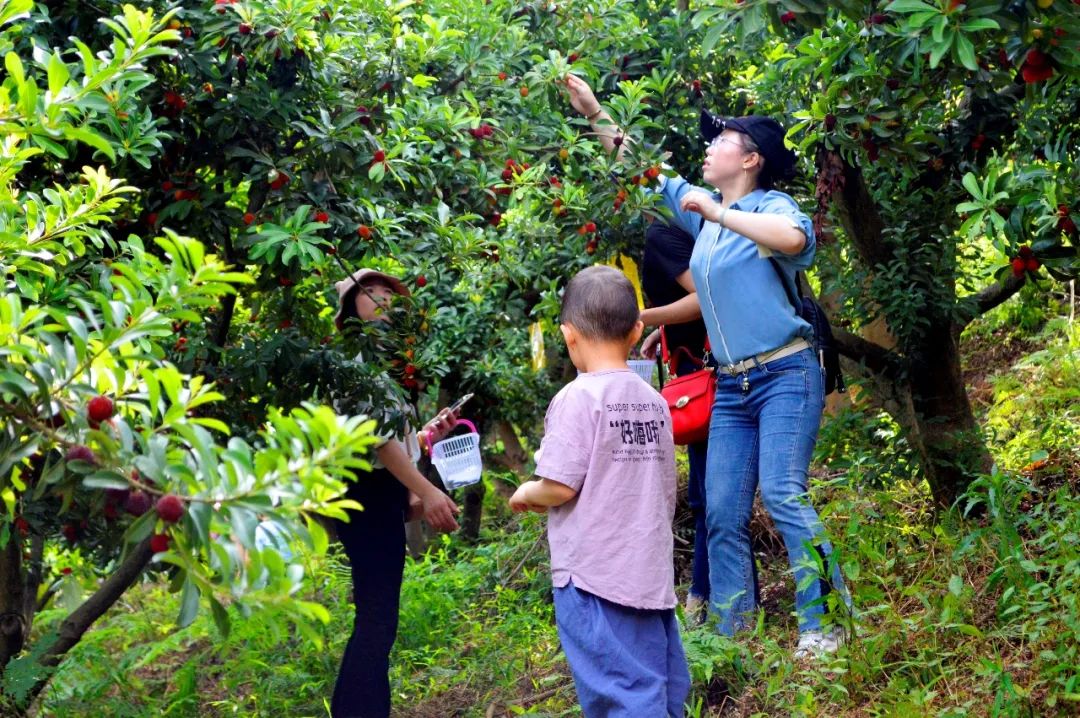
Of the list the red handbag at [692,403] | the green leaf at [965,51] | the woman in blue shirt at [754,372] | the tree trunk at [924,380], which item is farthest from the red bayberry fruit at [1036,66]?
the red handbag at [692,403]

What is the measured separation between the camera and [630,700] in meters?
3.00

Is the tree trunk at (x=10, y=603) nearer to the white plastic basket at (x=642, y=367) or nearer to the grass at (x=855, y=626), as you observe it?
the grass at (x=855, y=626)

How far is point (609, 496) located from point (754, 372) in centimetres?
112

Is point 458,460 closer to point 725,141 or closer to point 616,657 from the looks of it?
point 725,141

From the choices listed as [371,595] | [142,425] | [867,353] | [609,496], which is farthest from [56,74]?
[867,353]

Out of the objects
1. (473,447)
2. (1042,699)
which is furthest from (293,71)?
(1042,699)

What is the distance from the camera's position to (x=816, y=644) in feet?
12.5

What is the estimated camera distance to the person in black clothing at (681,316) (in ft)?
14.7

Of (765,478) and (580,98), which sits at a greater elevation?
(580,98)

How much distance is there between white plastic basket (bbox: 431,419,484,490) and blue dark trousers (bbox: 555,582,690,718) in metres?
1.67

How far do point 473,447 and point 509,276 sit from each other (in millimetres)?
1158

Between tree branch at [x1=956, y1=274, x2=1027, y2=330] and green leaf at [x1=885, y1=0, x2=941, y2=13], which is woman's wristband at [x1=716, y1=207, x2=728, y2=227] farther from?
tree branch at [x1=956, y1=274, x2=1027, y2=330]

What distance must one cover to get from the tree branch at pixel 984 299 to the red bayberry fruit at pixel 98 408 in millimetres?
3489

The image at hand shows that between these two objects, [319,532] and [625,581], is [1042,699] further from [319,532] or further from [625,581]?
[319,532]
